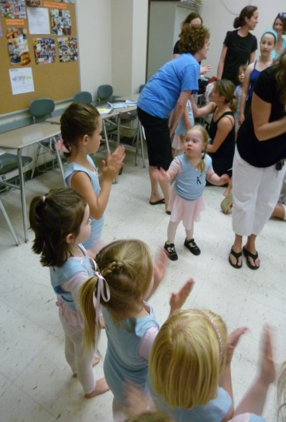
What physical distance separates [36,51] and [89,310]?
3168mm

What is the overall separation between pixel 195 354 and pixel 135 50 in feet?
14.4

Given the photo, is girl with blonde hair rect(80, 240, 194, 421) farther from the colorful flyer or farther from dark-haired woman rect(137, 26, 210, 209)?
the colorful flyer

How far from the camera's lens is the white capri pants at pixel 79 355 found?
45.7 inches

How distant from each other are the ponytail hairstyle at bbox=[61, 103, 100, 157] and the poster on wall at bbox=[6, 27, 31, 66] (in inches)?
80.8

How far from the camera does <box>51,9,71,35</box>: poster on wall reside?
3240mm

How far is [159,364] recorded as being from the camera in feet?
A: 2.25

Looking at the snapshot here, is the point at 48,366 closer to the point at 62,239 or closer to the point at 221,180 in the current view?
the point at 62,239

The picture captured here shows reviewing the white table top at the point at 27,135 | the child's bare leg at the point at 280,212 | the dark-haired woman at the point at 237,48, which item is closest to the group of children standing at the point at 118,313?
the white table top at the point at 27,135

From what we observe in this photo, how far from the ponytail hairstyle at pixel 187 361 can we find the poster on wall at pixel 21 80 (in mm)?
3090

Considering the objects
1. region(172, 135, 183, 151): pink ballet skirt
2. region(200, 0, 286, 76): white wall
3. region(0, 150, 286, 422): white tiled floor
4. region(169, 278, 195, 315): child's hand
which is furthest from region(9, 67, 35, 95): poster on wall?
region(200, 0, 286, 76): white wall

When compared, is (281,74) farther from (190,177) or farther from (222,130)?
(222,130)

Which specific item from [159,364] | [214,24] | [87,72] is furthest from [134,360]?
[214,24]

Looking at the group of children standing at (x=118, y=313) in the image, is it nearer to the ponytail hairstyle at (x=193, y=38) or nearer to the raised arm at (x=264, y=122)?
the raised arm at (x=264, y=122)

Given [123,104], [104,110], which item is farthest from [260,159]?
[123,104]
